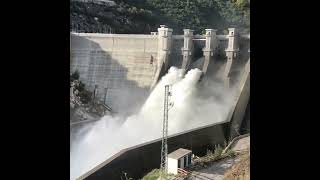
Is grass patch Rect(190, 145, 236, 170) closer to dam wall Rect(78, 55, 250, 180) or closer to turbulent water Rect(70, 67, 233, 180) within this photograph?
dam wall Rect(78, 55, 250, 180)

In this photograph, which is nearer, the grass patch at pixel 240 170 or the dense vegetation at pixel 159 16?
the grass patch at pixel 240 170

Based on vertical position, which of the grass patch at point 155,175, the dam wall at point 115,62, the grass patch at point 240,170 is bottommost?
the grass patch at point 155,175

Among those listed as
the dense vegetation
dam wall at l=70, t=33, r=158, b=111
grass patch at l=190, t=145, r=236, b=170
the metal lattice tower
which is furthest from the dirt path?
the dense vegetation

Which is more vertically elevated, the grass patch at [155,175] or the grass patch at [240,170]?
the grass patch at [240,170]

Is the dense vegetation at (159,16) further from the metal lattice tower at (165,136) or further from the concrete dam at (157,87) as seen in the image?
the metal lattice tower at (165,136)

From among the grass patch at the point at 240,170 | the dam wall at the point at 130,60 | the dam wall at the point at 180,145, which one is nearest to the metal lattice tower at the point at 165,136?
the dam wall at the point at 180,145

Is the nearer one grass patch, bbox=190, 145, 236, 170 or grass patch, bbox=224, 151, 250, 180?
grass patch, bbox=224, 151, 250, 180
